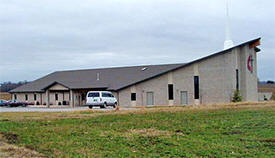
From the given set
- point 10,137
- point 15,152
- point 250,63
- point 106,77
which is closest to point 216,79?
point 250,63

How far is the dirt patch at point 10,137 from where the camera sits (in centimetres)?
1240

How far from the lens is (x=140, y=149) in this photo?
10.9 m

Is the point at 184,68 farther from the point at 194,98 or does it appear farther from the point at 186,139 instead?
the point at 186,139

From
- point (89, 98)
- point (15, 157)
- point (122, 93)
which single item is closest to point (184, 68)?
point (122, 93)

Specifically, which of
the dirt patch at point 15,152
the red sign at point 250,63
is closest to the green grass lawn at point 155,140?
the dirt patch at point 15,152

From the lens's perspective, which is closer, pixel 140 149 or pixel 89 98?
pixel 140 149

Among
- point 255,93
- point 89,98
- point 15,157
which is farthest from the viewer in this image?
point 255,93

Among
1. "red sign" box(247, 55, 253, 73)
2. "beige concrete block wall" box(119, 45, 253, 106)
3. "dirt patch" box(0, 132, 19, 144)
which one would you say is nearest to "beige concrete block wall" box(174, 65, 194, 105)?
"beige concrete block wall" box(119, 45, 253, 106)

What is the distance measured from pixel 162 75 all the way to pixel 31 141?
3870 centimetres

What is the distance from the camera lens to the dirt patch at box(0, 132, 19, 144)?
40.7 feet

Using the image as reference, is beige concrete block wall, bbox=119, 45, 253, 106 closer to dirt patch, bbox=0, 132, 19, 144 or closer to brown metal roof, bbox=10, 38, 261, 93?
brown metal roof, bbox=10, 38, 261, 93

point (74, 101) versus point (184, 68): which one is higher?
point (184, 68)

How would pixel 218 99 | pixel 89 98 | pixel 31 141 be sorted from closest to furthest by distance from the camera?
pixel 31 141 → pixel 89 98 → pixel 218 99

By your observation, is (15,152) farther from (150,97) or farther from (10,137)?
(150,97)
